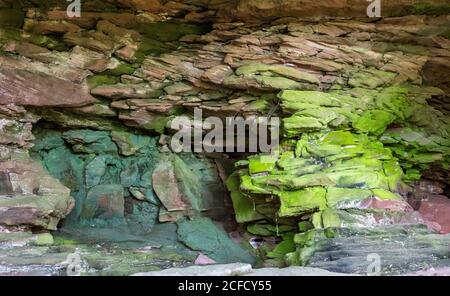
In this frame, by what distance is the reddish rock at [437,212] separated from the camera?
31.4 feet

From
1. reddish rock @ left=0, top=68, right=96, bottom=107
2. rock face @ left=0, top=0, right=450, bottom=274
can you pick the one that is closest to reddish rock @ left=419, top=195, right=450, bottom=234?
rock face @ left=0, top=0, right=450, bottom=274

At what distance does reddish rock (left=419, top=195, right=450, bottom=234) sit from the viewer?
9565 millimetres

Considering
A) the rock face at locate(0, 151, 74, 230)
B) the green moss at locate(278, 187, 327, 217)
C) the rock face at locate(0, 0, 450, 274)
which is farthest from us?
the rock face at locate(0, 0, 450, 274)

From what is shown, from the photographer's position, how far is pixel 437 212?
10.0m

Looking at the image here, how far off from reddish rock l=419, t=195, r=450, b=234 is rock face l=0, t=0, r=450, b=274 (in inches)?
1.5

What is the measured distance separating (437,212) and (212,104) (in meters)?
5.85

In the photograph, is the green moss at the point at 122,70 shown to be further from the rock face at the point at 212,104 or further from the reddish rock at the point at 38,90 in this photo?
the reddish rock at the point at 38,90

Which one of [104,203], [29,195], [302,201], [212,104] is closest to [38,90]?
[29,195]

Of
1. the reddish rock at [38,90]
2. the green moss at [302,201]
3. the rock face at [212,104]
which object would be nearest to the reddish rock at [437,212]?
the rock face at [212,104]

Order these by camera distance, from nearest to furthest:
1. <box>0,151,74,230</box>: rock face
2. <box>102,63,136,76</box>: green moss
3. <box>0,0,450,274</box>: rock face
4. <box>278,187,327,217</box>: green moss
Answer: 1. <box>278,187,327,217</box>: green moss
2. <box>0,151,74,230</box>: rock face
3. <box>0,0,450,274</box>: rock face
4. <box>102,63,136,76</box>: green moss

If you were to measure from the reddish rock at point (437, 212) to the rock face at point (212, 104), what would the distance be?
4cm

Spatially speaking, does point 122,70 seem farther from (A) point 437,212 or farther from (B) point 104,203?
(A) point 437,212

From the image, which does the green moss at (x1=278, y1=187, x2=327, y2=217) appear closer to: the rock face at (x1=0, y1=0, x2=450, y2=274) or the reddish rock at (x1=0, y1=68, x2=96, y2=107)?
the rock face at (x1=0, y1=0, x2=450, y2=274)
